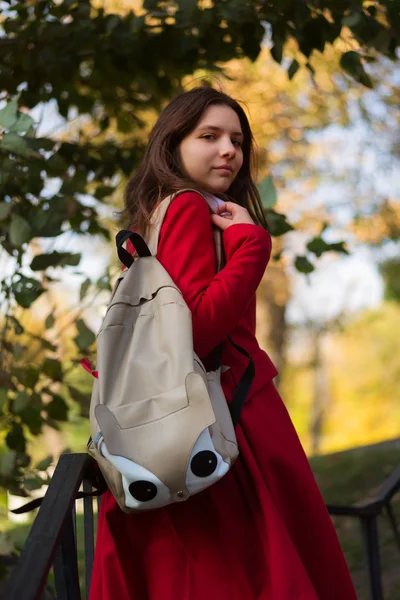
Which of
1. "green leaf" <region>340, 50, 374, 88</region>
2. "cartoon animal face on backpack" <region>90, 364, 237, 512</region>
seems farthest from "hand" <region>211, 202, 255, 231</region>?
"green leaf" <region>340, 50, 374, 88</region>

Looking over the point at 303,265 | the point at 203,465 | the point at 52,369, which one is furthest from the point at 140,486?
the point at 303,265

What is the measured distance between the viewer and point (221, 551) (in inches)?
79.4

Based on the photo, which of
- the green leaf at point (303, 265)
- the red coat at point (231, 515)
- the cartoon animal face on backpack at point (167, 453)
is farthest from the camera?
the green leaf at point (303, 265)

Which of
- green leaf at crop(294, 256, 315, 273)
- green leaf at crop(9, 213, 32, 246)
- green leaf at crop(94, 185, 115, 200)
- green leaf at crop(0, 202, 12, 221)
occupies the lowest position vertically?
green leaf at crop(294, 256, 315, 273)

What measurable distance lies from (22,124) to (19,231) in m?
0.46

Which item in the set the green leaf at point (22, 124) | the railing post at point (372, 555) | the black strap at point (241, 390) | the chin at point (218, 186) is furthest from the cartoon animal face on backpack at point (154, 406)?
the railing post at point (372, 555)

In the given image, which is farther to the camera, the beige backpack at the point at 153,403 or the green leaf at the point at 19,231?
the green leaf at the point at 19,231

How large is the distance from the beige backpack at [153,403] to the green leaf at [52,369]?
59.3 inches

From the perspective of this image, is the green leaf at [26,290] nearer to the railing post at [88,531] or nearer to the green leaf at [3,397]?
the green leaf at [3,397]

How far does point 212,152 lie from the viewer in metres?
2.38

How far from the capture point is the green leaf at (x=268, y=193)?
130 inches

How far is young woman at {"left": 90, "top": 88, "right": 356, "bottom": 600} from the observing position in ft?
6.52

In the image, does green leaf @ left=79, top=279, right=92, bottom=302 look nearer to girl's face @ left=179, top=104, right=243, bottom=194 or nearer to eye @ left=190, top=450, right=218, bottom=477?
girl's face @ left=179, top=104, right=243, bottom=194

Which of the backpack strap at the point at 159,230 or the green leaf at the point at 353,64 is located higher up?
the backpack strap at the point at 159,230
